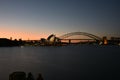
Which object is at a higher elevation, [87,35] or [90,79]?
[87,35]

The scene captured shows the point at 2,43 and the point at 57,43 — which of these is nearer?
the point at 57,43

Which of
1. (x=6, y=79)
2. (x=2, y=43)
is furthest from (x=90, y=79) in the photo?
(x=2, y=43)

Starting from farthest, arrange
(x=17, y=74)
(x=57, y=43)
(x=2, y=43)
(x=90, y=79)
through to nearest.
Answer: (x=2, y=43), (x=57, y=43), (x=90, y=79), (x=17, y=74)

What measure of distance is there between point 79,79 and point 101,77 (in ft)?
10.4

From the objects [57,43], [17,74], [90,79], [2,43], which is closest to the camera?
[17,74]

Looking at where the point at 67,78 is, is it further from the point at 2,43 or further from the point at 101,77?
the point at 2,43

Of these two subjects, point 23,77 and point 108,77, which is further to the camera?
point 108,77

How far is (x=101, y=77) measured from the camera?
25141mm

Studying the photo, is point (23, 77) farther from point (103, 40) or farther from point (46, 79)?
point (103, 40)

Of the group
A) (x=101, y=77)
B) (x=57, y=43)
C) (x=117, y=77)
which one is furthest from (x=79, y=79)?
(x=57, y=43)

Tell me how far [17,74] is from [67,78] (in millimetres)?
19333

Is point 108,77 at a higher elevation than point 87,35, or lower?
lower

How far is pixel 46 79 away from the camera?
2428cm

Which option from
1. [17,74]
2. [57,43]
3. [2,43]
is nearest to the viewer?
[17,74]
